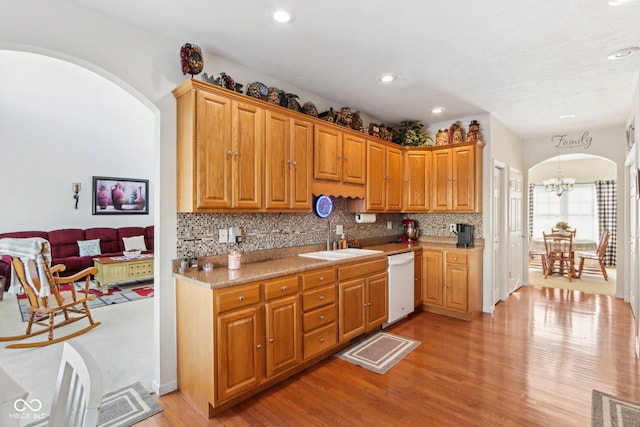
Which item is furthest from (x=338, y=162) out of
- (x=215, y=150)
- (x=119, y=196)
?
(x=119, y=196)

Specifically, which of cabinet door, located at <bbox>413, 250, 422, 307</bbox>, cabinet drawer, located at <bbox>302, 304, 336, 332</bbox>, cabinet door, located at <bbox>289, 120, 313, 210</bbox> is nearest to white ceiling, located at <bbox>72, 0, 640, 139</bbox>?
cabinet door, located at <bbox>289, 120, 313, 210</bbox>

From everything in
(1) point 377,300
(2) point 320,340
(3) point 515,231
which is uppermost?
(3) point 515,231

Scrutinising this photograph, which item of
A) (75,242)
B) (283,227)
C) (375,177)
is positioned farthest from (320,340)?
(75,242)

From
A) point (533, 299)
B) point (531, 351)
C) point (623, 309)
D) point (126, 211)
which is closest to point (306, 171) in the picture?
point (531, 351)

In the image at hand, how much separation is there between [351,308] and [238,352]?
1332mm

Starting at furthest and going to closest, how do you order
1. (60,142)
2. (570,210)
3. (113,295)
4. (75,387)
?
(570,210) → (60,142) → (113,295) → (75,387)

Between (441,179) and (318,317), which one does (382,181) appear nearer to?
(441,179)

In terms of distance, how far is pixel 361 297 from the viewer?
335 centimetres

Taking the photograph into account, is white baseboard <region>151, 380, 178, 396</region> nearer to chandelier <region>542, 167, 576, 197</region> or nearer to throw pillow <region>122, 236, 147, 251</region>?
throw pillow <region>122, 236, 147, 251</region>

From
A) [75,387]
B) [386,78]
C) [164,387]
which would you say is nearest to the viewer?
[75,387]

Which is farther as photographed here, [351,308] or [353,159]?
[353,159]

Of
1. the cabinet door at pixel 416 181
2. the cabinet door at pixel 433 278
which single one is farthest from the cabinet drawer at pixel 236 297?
the cabinet door at pixel 416 181

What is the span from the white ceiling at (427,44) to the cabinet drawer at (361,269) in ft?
6.38

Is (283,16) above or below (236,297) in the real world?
above
